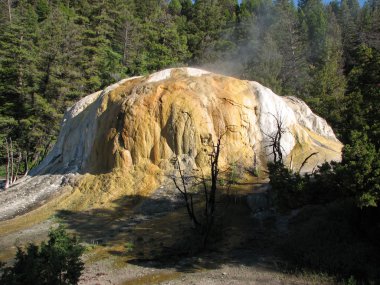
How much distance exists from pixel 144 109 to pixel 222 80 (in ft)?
17.0

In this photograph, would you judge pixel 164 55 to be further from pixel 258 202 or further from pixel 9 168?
pixel 258 202

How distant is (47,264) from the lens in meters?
9.26

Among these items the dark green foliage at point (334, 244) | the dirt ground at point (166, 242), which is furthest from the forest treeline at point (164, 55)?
the dirt ground at point (166, 242)

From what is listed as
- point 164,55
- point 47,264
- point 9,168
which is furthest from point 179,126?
point 164,55

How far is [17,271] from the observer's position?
8.70 meters

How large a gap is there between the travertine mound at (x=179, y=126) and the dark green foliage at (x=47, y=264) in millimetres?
11851

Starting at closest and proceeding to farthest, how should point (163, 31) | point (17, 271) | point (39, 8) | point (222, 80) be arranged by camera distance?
point (17, 271) → point (222, 80) → point (163, 31) → point (39, 8)

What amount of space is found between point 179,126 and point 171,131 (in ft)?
1.66

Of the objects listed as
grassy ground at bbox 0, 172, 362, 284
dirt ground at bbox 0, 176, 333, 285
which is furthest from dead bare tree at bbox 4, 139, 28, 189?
dirt ground at bbox 0, 176, 333, 285

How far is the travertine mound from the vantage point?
2228cm

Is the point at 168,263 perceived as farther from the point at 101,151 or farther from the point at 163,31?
the point at 163,31

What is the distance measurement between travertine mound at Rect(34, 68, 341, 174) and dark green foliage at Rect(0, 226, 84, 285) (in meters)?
11.9

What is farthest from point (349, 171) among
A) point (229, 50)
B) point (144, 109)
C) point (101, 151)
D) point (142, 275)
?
point (229, 50)

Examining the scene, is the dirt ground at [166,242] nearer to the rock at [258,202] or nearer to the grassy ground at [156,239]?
the grassy ground at [156,239]
